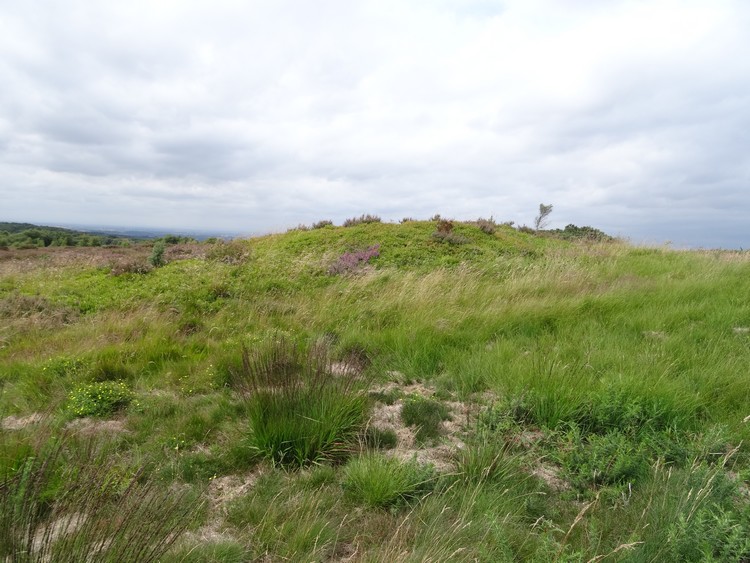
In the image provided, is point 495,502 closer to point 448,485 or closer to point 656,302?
point 448,485

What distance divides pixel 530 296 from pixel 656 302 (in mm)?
1928

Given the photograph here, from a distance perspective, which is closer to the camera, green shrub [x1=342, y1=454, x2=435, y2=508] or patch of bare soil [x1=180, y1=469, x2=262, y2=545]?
patch of bare soil [x1=180, y1=469, x2=262, y2=545]

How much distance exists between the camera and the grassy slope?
2234 mm

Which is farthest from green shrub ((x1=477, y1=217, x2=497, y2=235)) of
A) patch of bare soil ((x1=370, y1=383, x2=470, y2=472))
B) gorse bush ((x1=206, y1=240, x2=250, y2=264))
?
patch of bare soil ((x1=370, y1=383, x2=470, y2=472))

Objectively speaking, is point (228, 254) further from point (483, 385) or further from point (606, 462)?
point (606, 462)

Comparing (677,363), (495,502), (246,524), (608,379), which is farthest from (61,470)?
(677,363)

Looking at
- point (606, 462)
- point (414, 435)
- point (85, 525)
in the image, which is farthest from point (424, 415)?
point (85, 525)

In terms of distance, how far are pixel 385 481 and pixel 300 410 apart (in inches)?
38.2

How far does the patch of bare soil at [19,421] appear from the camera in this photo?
3523mm

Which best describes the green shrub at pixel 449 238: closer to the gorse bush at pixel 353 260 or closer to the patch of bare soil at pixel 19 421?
the gorse bush at pixel 353 260

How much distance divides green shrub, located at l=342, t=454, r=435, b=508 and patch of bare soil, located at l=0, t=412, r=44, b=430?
296cm

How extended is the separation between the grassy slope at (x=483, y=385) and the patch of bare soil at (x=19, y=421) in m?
0.19

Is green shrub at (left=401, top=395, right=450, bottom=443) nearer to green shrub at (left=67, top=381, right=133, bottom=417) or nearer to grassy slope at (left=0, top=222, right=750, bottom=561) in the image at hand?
grassy slope at (left=0, top=222, right=750, bottom=561)

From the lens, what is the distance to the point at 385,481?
262cm
